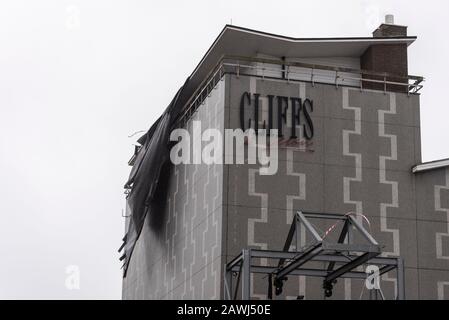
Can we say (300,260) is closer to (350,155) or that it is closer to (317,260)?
(317,260)

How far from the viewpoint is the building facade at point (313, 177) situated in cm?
3744

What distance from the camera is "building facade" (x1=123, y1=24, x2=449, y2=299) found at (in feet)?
123

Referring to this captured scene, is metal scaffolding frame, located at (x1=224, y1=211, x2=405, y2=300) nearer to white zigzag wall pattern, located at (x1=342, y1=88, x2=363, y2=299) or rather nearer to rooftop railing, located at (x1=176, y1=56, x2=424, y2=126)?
white zigzag wall pattern, located at (x1=342, y1=88, x2=363, y2=299)

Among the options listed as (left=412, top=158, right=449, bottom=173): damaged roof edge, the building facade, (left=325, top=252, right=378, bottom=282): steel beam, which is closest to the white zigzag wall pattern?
the building facade

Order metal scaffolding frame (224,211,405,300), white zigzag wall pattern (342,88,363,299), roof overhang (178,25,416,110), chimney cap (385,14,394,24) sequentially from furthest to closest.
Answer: chimney cap (385,14,394,24), roof overhang (178,25,416,110), white zigzag wall pattern (342,88,363,299), metal scaffolding frame (224,211,405,300)

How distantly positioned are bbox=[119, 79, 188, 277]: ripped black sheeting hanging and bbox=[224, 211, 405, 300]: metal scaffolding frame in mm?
9865

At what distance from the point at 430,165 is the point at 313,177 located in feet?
15.2

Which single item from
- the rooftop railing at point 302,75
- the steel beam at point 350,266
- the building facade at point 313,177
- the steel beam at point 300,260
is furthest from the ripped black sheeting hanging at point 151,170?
the steel beam at point 350,266

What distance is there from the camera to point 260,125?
127 feet

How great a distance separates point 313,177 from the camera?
38.4 meters

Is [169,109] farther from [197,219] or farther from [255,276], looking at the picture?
[255,276]

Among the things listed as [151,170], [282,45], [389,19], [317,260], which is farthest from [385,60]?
[317,260]

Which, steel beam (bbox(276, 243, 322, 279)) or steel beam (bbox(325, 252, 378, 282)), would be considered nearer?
steel beam (bbox(276, 243, 322, 279))

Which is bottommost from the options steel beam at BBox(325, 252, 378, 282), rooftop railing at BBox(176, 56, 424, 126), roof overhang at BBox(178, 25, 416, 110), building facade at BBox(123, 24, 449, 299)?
steel beam at BBox(325, 252, 378, 282)
